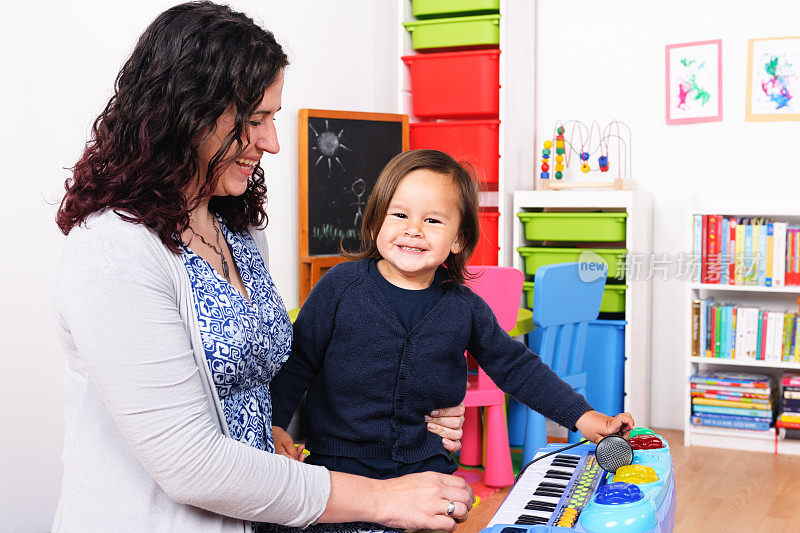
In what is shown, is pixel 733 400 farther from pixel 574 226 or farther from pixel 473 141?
pixel 473 141

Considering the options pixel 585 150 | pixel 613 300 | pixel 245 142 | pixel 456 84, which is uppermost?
pixel 456 84

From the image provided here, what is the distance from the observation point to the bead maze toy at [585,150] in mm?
3777

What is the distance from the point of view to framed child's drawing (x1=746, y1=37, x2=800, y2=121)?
3.54 m

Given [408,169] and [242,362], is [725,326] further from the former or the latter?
[242,362]

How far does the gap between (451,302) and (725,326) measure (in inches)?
100

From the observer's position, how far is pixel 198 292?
100 centimetres

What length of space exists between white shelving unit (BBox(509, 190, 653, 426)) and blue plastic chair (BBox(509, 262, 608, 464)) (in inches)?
19.7

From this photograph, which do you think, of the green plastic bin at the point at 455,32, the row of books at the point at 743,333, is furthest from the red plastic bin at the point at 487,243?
the row of books at the point at 743,333

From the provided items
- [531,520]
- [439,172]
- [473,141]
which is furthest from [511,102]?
[531,520]

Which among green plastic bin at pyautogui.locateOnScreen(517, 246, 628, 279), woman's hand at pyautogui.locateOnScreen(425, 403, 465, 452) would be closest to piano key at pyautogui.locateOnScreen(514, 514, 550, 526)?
woman's hand at pyautogui.locateOnScreen(425, 403, 465, 452)

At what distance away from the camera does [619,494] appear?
3.25 ft

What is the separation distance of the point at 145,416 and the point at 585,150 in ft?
11.1

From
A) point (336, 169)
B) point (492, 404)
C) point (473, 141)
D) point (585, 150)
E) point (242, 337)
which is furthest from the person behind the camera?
point (585, 150)

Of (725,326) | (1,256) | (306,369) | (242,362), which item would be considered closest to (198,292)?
(242,362)
